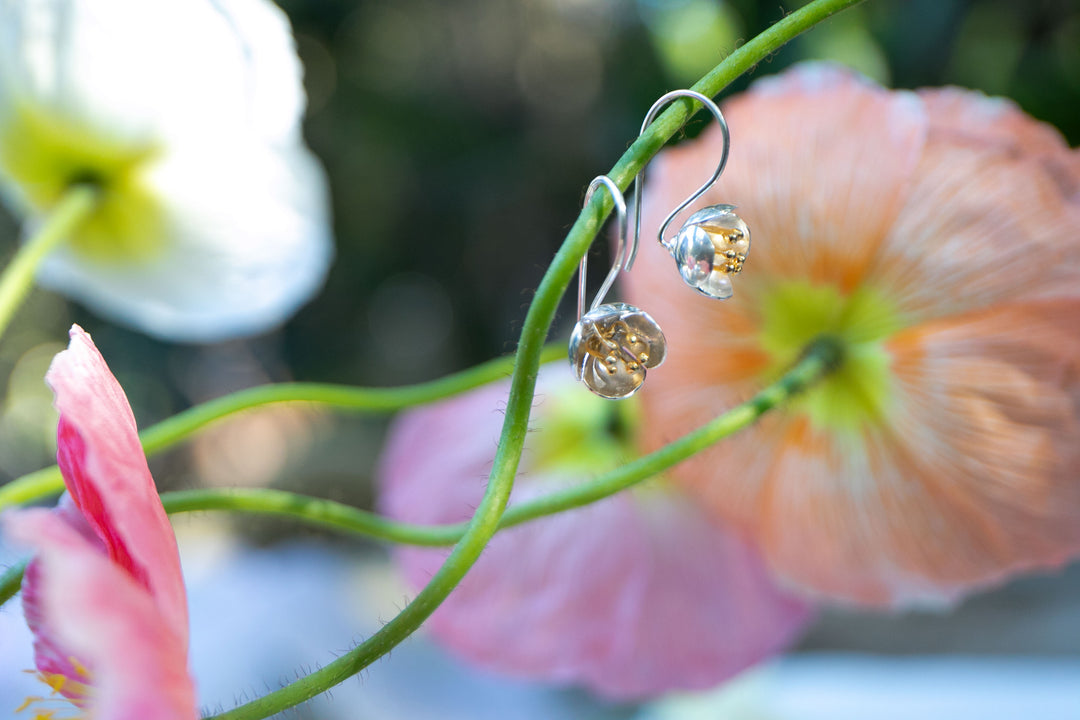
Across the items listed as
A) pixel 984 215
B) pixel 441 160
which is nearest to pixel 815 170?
pixel 984 215

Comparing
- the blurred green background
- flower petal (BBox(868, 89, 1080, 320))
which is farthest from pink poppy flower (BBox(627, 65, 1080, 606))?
the blurred green background

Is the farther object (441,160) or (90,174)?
(441,160)

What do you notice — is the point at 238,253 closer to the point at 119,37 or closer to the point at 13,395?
the point at 119,37

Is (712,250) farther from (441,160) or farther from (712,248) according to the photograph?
(441,160)

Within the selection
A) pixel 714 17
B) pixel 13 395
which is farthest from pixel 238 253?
pixel 13 395

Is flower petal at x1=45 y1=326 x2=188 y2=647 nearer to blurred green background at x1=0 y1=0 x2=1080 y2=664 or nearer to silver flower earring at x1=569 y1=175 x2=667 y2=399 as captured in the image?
silver flower earring at x1=569 y1=175 x2=667 y2=399

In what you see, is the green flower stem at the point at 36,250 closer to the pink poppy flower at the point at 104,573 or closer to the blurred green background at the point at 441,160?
the pink poppy flower at the point at 104,573

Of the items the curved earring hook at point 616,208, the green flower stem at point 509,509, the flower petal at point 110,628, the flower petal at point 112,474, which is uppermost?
the curved earring hook at point 616,208

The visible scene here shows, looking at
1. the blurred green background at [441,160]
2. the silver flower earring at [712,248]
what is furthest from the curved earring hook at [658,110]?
the blurred green background at [441,160]
